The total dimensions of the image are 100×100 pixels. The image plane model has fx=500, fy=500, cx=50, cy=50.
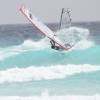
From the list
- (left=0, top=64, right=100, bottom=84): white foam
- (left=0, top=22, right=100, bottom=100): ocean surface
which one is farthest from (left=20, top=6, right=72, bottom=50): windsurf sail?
(left=0, top=64, right=100, bottom=84): white foam

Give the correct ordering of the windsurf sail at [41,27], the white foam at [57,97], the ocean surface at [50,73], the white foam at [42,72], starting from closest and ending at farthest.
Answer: the white foam at [57,97]
the ocean surface at [50,73]
the white foam at [42,72]
the windsurf sail at [41,27]

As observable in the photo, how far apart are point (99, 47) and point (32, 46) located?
516 cm

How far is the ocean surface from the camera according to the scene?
2170cm

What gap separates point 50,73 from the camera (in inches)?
1028

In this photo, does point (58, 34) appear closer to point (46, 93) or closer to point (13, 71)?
point (13, 71)

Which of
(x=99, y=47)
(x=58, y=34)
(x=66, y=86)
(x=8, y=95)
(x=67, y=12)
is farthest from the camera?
(x=99, y=47)

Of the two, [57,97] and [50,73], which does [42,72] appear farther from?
[57,97]

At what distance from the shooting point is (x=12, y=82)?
969 inches

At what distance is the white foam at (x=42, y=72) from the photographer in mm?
25281

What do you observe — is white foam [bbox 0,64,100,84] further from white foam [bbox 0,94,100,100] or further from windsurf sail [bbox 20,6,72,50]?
white foam [bbox 0,94,100,100]

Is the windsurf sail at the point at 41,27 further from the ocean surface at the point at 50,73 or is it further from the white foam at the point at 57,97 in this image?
the white foam at the point at 57,97

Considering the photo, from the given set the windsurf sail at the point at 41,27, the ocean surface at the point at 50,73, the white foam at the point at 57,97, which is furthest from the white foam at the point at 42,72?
the white foam at the point at 57,97

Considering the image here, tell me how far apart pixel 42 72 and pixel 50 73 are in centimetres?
62

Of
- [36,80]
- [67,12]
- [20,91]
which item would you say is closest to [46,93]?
[20,91]
